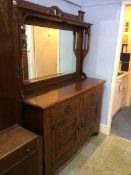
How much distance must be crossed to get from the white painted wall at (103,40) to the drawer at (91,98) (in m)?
0.34

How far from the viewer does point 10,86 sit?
4.36 ft

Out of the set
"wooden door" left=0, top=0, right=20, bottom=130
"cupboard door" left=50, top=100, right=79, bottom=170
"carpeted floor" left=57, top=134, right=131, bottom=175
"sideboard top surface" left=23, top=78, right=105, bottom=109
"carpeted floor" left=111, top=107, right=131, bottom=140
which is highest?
"wooden door" left=0, top=0, right=20, bottom=130

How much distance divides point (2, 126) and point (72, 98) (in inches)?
30.3

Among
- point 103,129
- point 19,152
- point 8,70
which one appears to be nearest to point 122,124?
point 103,129

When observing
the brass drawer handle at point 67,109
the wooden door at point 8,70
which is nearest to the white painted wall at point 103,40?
the brass drawer handle at point 67,109

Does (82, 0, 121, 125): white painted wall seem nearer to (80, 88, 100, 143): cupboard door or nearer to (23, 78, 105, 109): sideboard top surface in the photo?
(80, 88, 100, 143): cupboard door

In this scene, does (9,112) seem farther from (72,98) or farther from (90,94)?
(90,94)

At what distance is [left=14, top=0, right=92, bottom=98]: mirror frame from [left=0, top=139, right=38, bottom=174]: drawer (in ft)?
1.70

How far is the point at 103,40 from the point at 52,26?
0.88 m

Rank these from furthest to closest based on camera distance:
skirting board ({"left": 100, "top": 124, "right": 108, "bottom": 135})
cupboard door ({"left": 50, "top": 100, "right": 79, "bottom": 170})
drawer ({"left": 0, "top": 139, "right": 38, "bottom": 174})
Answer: skirting board ({"left": 100, "top": 124, "right": 108, "bottom": 135}) < cupboard door ({"left": 50, "top": 100, "right": 79, "bottom": 170}) < drawer ({"left": 0, "top": 139, "right": 38, "bottom": 174})

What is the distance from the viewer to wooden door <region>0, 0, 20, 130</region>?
47.5 inches

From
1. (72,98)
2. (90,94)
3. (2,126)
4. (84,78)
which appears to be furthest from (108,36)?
(2,126)

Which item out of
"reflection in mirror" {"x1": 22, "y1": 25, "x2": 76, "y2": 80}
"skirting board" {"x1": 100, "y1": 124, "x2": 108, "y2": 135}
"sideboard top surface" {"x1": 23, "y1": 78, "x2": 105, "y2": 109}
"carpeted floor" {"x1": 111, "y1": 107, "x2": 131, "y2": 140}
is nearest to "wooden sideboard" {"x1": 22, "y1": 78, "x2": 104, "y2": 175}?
"sideboard top surface" {"x1": 23, "y1": 78, "x2": 105, "y2": 109}

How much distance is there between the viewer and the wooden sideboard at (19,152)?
3.62ft
